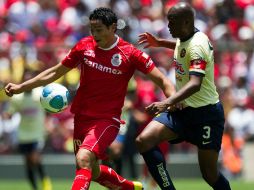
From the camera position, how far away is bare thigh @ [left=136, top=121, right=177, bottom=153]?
922 cm

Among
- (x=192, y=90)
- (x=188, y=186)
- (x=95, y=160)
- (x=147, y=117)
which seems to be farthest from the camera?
(x=188, y=186)

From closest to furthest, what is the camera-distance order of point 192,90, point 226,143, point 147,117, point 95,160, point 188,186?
point 192,90 < point 95,160 < point 147,117 < point 188,186 < point 226,143

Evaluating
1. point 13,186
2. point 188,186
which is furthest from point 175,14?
point 13,186

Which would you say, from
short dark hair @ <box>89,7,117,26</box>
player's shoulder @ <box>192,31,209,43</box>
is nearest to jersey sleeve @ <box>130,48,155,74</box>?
short dark hair @ <box>89,7,117,26</box>

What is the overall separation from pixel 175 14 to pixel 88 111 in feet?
4.92

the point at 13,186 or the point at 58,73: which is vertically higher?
the point at 58,73

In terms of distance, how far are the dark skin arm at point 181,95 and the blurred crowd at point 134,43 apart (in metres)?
5.79

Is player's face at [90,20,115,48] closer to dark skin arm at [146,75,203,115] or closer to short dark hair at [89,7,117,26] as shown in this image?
short dark hair at [89,7,117,26]

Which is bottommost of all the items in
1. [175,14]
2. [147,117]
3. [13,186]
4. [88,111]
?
[13,186]

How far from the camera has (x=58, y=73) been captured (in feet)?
31.7

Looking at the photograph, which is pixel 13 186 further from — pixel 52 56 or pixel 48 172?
pixel 52 56

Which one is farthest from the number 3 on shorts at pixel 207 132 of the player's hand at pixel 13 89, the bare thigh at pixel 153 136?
the player's hand at pixel 13 89

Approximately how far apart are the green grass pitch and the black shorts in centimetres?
628

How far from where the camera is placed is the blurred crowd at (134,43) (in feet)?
57.5
